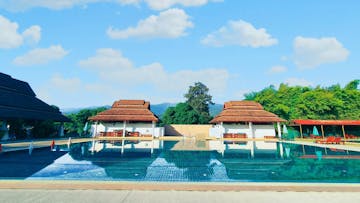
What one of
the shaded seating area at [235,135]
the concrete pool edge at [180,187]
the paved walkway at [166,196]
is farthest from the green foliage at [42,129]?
the paved walkway at [166,196]

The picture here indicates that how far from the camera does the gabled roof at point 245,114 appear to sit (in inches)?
1006

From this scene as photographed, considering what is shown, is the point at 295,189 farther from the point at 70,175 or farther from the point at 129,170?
the point at 70,175

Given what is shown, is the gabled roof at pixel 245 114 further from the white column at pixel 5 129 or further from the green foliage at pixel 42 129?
the white column at pixel 5 129

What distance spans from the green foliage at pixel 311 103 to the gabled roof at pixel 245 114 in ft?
13.7

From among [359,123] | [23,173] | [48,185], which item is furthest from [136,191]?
[359,123]

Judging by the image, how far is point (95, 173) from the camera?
24.8 feet

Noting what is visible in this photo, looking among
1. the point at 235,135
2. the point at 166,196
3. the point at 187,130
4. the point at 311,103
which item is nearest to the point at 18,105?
the point at 187,130

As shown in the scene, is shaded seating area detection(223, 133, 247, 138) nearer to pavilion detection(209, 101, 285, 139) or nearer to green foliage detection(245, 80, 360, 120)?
pavilion detection(209, 101, 285, 139)

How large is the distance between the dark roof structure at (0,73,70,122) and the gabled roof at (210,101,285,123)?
62.2 ft

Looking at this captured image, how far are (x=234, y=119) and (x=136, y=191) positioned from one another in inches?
867

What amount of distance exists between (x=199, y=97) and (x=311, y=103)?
2689 centimetres

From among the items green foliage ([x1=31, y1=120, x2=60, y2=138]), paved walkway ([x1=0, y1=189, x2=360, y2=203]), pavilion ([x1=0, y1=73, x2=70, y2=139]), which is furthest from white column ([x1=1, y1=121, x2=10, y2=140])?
paved walkway ([x1=0, y1=189, x2=360, y2=203])

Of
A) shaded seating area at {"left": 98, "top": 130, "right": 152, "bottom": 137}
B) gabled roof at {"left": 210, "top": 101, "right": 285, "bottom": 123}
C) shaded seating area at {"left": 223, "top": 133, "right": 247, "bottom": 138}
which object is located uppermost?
gabled roof at {"left": 210, "top": 101, "right": 285, "bottom": 123}

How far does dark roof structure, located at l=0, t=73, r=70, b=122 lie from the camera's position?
19525 mm
